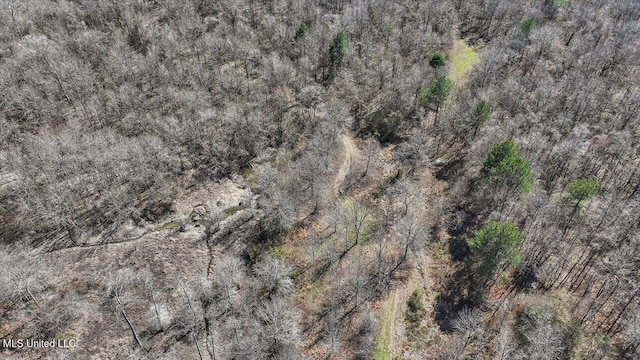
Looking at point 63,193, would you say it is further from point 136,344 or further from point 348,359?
point 348,359

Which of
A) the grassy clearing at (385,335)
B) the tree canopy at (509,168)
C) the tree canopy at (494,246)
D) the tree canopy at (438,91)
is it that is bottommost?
the grassy clearing at (385,335)

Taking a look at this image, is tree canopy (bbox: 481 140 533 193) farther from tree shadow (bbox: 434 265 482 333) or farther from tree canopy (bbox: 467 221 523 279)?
tree shadow (bbox: 434 265 482 333)

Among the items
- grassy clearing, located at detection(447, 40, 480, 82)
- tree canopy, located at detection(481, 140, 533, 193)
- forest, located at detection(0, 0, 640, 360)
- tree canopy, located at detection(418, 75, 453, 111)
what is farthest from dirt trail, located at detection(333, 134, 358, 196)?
grassy clearing, located at detection(447, 40, 480, 82)

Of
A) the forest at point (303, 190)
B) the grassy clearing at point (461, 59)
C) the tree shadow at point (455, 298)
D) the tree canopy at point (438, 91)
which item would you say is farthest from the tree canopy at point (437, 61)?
the tree shadow at point (455, 298)

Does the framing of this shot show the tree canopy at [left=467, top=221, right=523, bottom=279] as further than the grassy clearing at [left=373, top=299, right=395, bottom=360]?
Yes

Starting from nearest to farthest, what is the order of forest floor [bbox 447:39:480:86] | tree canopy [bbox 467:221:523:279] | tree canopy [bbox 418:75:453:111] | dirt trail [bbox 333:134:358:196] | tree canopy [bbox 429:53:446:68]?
tree canopy [bbox 467:221:523:279] < dirt trail [bbox 333:134:358:196] < tree canopy [bbox 418:75:453:111] < tree canopy [bbox 429:53:446:68] < forest floor [bbox 447:39:480:86]

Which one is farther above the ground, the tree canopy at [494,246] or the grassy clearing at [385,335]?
the tree canopy at [494,246]

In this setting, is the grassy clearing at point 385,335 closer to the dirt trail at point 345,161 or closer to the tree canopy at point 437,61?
the dirt trail at point 345,161
